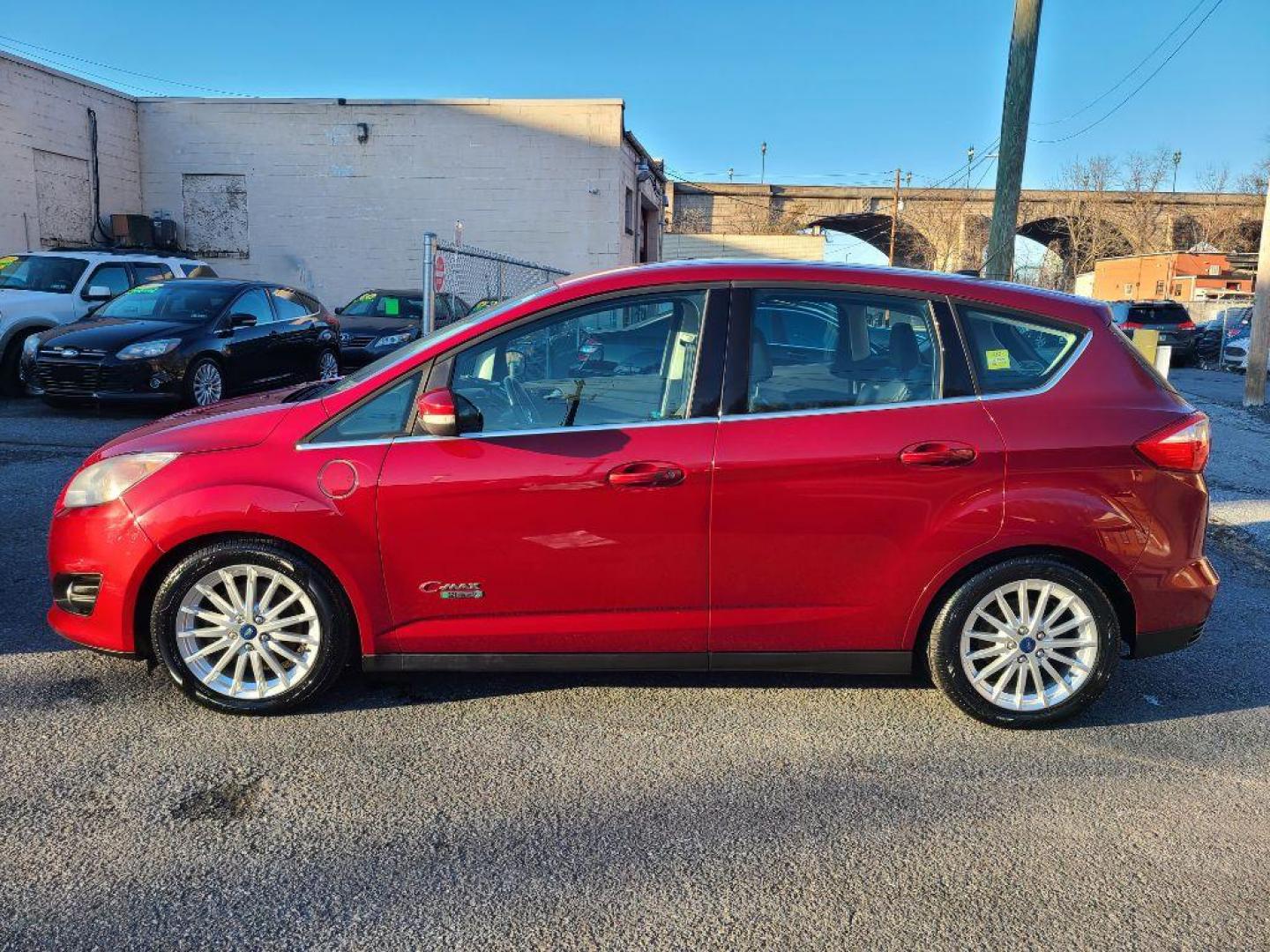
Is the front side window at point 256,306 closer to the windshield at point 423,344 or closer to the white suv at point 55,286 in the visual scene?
the white suv at point 55,286

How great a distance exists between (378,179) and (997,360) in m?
21.0

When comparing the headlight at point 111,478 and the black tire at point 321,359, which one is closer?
the headlight at point 111,478

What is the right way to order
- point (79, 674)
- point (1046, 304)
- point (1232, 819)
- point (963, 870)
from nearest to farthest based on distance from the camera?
point (963, 870) < point (1232, 819) < point (1046, 304) < point (79, 674)

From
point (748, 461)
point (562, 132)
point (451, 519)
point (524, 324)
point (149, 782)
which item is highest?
point (562, 132)

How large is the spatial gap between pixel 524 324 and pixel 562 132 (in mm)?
19837

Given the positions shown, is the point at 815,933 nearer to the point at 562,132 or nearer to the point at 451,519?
the point at 451,519

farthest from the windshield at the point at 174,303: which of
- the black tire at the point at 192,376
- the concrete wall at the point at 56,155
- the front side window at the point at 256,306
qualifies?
the concrete wall at the point at 56,155

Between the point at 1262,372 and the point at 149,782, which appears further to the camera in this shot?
the point at 1262,372

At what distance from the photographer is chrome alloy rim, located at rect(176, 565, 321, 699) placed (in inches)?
137

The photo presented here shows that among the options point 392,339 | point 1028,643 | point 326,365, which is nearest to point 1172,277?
point 392,339

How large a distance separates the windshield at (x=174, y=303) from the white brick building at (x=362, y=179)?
37.2ft

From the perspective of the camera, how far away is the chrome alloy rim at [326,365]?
12.5 metres

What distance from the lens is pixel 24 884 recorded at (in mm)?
2545

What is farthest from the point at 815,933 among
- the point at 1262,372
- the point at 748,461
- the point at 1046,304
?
the point at 1262,372
